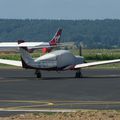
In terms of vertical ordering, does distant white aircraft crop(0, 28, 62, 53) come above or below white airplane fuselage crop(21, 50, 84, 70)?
below

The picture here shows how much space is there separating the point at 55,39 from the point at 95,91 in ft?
360

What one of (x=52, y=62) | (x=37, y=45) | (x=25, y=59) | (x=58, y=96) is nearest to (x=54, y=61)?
(x=52, y=62)

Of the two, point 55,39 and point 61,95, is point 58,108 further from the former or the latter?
point 55,39

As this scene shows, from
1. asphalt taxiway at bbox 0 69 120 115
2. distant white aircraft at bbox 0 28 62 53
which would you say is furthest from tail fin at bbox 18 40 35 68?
asphalt taxiway at bbox 0 69 120 115

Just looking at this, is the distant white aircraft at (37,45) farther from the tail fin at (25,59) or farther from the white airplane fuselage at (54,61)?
the tail fin at (25,59)

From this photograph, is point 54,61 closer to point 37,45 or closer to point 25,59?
point 25,59

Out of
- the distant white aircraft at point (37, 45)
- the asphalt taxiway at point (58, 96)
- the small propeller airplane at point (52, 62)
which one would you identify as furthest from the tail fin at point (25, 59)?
the asphalt taxiway at point (58, 96)

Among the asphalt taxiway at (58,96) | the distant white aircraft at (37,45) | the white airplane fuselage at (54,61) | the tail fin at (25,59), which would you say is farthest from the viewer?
the distant white aircraft at (37,45)

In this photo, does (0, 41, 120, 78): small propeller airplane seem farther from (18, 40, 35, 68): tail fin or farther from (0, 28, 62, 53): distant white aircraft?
(0, 28, 62, 53): distant white aircraft

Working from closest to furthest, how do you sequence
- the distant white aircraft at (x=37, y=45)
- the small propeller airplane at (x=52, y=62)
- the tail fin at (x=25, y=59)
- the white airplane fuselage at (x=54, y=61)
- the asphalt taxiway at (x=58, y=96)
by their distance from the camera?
the asphalt taxiway at (x=58, y=96) → the tail fin at (x=25, y=59) → the small propeller airplane at (x=52, y=62) → the white airplane fuselage at (x=54, y=61) → the distant white aircraft at (x=37, y=45)

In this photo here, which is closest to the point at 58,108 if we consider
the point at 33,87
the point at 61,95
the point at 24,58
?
the point at 61,95

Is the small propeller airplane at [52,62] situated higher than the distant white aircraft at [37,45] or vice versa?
the small propeller airplane at [52,62]

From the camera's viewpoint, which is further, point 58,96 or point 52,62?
point 52,62

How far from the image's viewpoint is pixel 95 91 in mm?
36344
